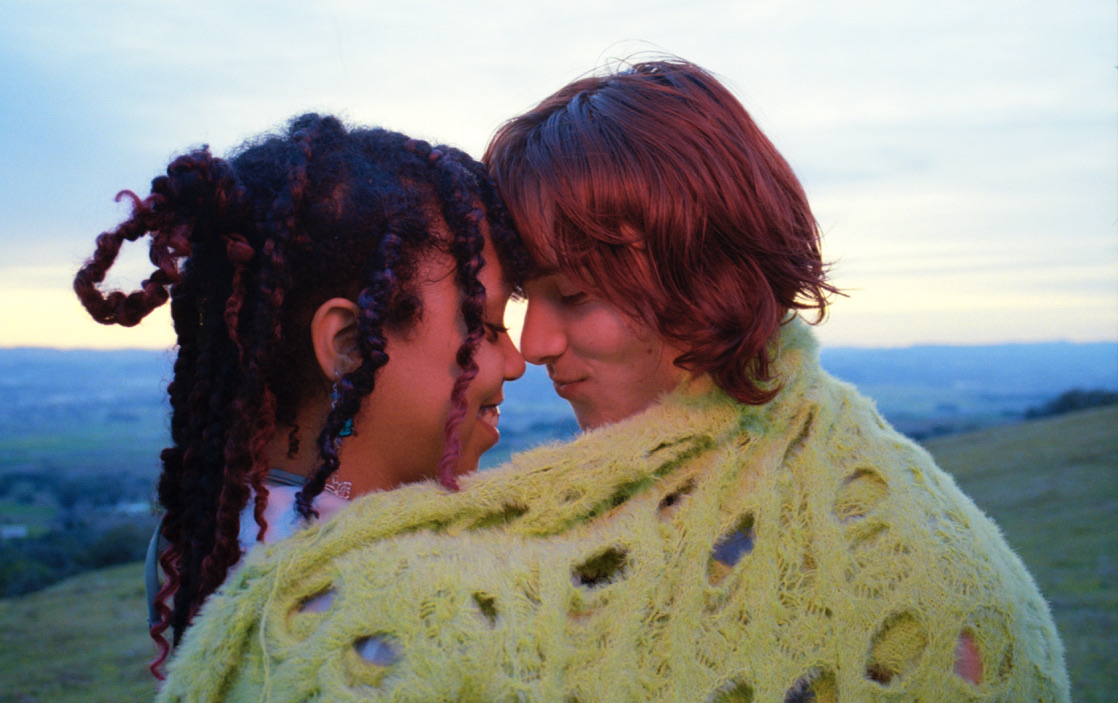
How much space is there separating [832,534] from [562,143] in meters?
1.15

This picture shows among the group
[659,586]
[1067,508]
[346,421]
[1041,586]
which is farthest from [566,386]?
[1067,508]

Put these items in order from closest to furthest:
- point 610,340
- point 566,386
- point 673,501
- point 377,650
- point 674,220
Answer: point 377,650 → point 673,501 → point 674,220 → point 610,340 → point 566,386

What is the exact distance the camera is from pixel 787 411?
1854 mm

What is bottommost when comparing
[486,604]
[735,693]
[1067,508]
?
[1067,508]

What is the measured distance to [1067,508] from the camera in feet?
19.9

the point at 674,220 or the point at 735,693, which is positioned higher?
the point at 674,220

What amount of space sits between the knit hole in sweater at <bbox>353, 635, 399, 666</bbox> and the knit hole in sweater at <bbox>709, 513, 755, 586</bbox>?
0.64 meters

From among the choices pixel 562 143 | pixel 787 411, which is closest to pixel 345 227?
pixel 562 143

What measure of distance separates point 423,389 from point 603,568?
59 cm

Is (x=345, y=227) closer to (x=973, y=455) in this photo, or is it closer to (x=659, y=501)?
(x=659, y=501)

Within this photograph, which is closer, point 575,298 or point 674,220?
point 674,220

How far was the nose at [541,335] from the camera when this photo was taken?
2086mm

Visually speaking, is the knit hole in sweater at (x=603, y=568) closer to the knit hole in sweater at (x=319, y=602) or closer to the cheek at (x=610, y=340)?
the knit hole in sweater at (x=319, y=602)

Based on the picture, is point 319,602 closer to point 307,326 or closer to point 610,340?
point 307,326
